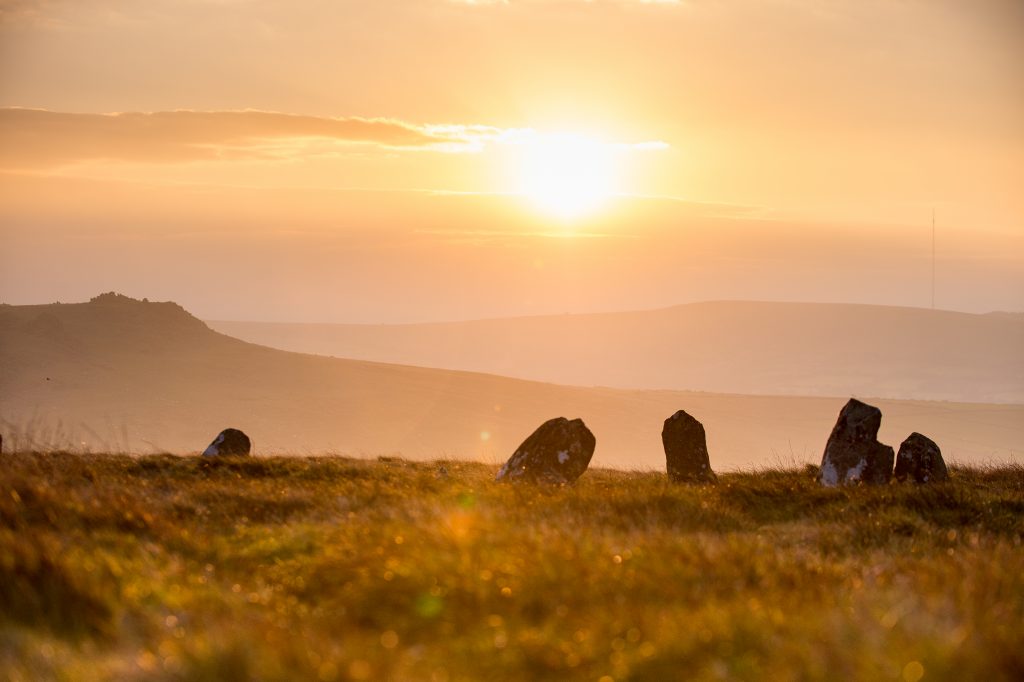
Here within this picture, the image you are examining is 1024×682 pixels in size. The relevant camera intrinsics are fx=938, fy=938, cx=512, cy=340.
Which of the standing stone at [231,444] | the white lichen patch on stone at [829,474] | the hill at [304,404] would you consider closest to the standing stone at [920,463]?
the white lichen patch on stone at [829,474]

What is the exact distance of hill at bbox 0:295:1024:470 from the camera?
90488 mm

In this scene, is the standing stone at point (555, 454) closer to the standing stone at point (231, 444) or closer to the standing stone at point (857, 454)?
the standing stone at point (857, 454)

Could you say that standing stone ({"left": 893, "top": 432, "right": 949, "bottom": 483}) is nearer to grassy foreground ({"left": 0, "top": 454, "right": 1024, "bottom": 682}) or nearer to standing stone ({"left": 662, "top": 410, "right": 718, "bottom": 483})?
standing stone ({"left": 662, "top": 410, "right": 718, "bottom": 483})

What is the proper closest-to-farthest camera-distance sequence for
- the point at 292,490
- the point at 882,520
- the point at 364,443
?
the point at 882,520 < the point at 292,490 < the point at 364,443

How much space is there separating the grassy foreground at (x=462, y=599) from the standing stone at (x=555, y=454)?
8.70 m

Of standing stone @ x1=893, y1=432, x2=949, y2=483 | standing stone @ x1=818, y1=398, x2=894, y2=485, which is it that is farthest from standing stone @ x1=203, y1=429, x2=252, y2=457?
standing stone @ x1=893, y1=432, x2=949, y2=483

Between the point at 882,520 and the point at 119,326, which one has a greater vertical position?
the point at 119,326

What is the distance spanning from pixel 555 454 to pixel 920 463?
7.91 metres

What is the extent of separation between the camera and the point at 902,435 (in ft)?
420

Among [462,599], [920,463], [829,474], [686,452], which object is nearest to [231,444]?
[686,452]

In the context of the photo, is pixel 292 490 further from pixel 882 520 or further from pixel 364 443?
pixel 364 443

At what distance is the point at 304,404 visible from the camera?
10231cm

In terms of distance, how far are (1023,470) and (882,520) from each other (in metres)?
10.4

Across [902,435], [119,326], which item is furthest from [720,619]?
[902,435]
